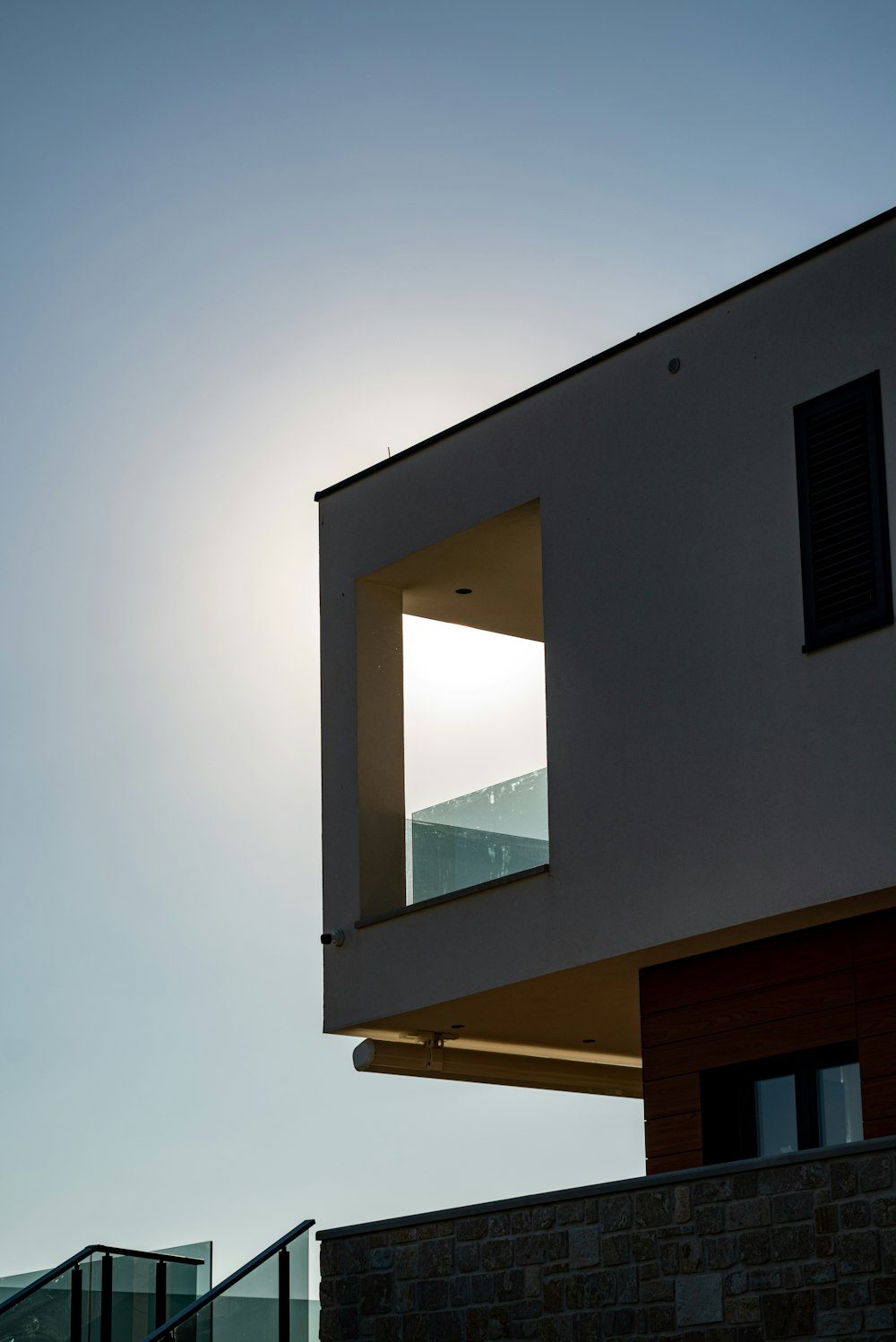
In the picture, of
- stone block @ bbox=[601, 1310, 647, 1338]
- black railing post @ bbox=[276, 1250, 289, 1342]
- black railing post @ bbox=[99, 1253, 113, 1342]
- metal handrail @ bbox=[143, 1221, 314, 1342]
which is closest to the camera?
stone block @ bbox=[601, 1310, 647, 1338]

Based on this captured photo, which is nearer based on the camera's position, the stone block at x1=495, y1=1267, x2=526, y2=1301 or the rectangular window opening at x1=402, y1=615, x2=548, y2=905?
the stone block at x1=495, y1=1267, x2=526, y2=1301

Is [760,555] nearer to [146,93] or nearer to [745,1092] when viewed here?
[745,1092]

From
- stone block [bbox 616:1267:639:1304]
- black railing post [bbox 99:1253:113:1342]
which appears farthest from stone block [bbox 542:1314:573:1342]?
black railing post [bbox 99:1253:113:1342]

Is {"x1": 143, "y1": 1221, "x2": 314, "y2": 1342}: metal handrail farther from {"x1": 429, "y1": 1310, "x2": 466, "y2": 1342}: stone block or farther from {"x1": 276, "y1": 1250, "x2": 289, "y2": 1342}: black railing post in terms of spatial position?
{"x1": 429, "y1": 1310, "x2": 466, "y2": 1342}: stone block

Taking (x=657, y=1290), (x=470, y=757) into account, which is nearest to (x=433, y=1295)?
(x=657, y=1290)

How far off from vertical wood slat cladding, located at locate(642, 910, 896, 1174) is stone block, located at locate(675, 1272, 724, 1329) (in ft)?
5.79

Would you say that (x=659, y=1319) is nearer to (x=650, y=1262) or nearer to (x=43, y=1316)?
(x=650, y=1262)

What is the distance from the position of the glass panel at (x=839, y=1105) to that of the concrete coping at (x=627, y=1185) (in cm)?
77

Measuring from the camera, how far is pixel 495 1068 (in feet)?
60.0

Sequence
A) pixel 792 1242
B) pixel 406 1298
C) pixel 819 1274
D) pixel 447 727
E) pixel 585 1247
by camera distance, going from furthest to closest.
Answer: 1. pixel 447 727
2. pixel 406 1298
3. pixel 585 1247
4. pixel 792 1242
5. pixel 819 1274

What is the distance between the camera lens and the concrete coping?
12305mm

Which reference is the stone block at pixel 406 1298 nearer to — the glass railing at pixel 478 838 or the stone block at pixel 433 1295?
the stone block at pixel 433 1295

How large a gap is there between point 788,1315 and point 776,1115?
2.65m

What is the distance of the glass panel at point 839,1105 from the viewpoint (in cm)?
1445
